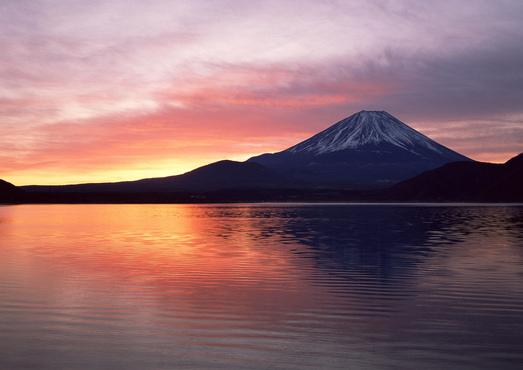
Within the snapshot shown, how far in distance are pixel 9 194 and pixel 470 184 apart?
548 ft

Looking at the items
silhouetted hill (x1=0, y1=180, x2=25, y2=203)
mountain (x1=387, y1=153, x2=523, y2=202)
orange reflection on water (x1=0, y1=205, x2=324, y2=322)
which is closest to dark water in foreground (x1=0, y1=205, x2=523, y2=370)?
orange reflection on water (x1=0, y1=205, x2=324, y2=322)

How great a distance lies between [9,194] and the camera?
17962 cm

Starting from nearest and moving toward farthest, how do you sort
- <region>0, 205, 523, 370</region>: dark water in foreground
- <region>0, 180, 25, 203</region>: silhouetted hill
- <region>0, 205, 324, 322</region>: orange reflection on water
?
<region>0, 205, 523, 370</region>: dark water in foreground → <region>0, 205, 324, 322</region>: orange reflection on water → <region>0, 180, 25, 203</region>: silhouetted hill

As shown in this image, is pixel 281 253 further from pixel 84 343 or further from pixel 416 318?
pixel 84 343

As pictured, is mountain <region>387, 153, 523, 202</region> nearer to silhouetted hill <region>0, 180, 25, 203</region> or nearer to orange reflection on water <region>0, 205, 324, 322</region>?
silhouetted hill <region>0, 180, 25, 203</region>

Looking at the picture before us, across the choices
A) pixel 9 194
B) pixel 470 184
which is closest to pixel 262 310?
pixel 470 184

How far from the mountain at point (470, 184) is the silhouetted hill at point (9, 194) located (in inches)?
5485

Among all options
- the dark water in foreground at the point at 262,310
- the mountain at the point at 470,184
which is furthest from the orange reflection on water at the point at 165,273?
the mountain at the point at 470,184

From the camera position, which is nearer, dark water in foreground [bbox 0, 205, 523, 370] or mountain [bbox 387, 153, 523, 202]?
dark water in foreground [bbox 0, 205, 523, 370]

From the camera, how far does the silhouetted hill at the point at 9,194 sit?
579ft

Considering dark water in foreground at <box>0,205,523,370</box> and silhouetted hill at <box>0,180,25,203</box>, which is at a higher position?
silhouetted hill at <box>0,180,25,203</box>

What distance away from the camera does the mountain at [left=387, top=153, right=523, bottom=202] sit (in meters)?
156

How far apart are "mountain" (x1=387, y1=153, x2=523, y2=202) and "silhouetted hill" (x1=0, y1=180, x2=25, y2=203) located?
457ft

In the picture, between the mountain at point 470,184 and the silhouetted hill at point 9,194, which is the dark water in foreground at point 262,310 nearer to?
the mountain at point 470,184
